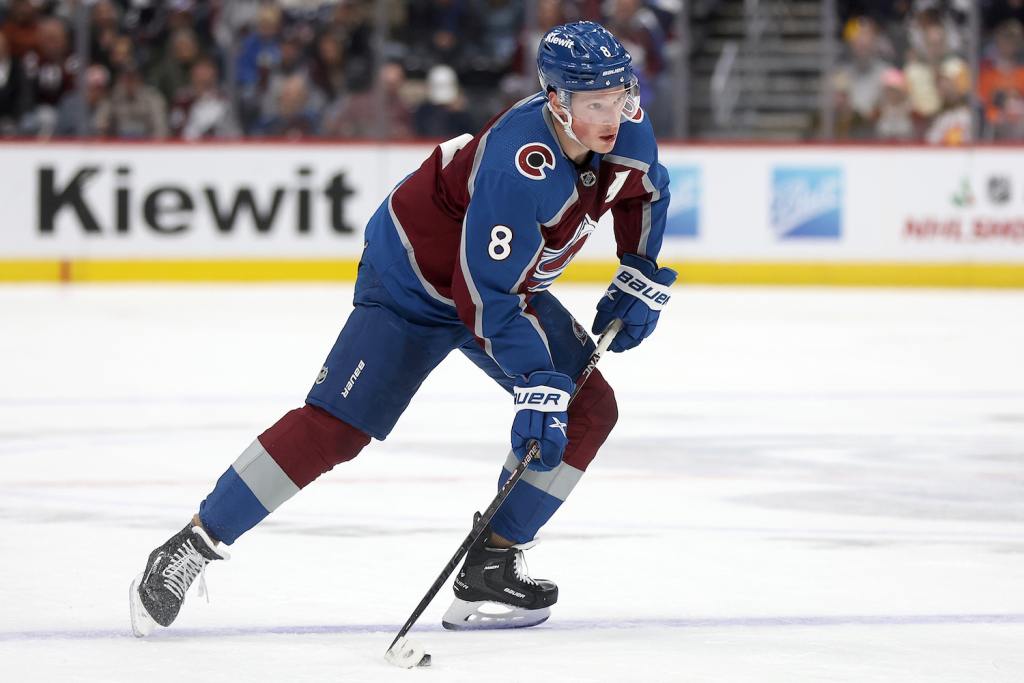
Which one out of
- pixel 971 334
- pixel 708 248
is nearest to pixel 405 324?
pixel 971 334

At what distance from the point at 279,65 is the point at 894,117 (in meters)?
4.08

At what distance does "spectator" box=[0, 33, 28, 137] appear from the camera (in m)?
11.7

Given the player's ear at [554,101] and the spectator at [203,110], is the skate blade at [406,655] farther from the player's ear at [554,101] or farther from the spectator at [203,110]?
the spectator at [203,110]

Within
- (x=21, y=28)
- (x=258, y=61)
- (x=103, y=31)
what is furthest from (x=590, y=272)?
(x=21, y=28)

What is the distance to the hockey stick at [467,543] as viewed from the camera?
315cm

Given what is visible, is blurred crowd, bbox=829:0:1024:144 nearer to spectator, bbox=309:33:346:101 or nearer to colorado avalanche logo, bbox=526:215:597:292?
spectator, bbox=309:33:346:101

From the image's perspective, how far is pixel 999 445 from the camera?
5.77 m

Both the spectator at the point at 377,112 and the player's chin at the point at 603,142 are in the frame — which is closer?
the player's chin at the point at 603,142

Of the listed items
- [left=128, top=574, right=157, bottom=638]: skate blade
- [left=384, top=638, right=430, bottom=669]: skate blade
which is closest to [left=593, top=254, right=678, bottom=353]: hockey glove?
[left=384, top=638, right=430, bottom=669]: skate blade

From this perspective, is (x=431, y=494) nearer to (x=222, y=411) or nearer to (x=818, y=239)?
(x=222, y=411)

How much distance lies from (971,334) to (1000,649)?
20.4ft

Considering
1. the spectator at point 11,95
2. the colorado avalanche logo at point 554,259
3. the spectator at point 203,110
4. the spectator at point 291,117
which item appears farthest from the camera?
the spectator at point 291,117

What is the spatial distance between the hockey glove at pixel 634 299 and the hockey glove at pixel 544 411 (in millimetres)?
434

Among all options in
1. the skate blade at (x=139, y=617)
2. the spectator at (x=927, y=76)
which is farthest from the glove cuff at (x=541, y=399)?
the spectator at (x=927, y=76)
